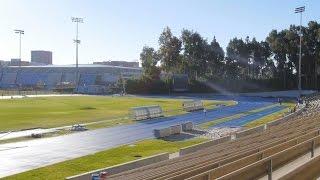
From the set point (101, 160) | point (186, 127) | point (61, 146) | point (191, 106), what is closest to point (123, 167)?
point (101, 160)

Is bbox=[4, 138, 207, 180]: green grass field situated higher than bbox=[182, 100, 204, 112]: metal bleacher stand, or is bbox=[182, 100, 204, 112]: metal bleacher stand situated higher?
bbox=[182, 100, 204, 112]: metal bleacher stand

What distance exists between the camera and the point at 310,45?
371ft

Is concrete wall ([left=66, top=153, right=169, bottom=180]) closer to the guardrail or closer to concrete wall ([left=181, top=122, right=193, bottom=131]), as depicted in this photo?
the guardrail

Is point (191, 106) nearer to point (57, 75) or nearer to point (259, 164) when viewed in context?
point (259, 164)

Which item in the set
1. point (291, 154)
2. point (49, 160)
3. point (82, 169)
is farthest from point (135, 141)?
point (291, 154)

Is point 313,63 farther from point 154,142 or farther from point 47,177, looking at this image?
point 47,177

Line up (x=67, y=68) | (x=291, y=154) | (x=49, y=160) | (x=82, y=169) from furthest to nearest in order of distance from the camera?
(x=67, y=68)
(x=49, y=160)
(x=82, y=169)
(x=291, y=154)

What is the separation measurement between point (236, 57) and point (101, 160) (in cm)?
10564

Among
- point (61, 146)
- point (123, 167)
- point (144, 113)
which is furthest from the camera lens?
point (144, 113)

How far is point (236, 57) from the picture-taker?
12469 cm

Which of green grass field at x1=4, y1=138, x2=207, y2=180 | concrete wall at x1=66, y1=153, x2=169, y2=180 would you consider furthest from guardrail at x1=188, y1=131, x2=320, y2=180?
green grass field at x1=4, y1=138, x2=207, y2=180

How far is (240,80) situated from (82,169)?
314 feet

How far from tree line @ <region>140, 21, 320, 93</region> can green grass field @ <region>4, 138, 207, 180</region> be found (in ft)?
265

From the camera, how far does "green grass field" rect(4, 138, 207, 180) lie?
60.2ft
